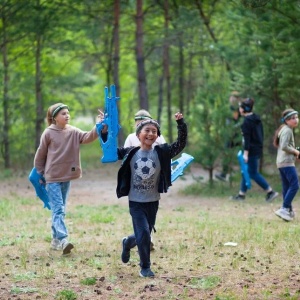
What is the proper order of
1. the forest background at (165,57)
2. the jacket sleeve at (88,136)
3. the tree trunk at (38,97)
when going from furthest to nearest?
the tree trunk at (38,97)
the forest background at (165,57)
the jacket sleeve at (88,136)

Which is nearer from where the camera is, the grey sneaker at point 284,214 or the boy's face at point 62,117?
the boy's face at point 62,117

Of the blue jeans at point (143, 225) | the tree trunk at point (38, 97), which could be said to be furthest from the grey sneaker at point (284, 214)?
the tree trunk at point (38, 97)

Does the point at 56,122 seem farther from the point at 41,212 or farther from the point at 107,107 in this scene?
the point at 41,212

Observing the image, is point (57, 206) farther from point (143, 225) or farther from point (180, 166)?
point (143, 225)

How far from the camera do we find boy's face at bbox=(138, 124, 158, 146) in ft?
26.0

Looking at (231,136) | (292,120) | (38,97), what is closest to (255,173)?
(231,136)

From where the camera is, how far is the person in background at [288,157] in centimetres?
1166

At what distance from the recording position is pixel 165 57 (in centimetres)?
2619

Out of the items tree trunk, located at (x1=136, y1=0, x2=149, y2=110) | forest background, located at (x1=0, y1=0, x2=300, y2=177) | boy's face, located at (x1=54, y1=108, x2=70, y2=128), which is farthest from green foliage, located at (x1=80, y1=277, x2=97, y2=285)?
tree trunk, located at (x1=136, y1=0, x2=149, y2=110)

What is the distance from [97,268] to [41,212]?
18.5ft

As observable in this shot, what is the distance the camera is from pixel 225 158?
1667 centimetres

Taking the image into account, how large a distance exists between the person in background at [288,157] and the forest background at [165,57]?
1.92 meters

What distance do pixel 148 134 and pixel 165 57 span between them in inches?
731

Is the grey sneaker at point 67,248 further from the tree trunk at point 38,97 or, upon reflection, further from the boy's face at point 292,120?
the tree trunk at point 38,97
